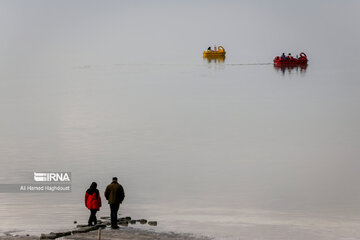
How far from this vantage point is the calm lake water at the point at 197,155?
42125mm

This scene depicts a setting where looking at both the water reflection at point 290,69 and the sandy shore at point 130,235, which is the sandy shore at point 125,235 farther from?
the water reflection at point 290,69

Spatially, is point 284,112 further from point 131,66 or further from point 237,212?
point 131,66

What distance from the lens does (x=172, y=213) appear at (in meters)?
42.9

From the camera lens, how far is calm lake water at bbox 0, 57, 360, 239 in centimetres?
4212

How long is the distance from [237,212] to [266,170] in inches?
538

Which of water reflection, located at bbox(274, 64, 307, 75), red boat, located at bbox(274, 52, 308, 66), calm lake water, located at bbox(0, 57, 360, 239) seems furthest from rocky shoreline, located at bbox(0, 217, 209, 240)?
water reflection, located at bbox(274, 64, 307, 75)

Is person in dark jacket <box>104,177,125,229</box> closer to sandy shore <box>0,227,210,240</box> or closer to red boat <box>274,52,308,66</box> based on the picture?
sandy shore <box>0,227,210,240</box>

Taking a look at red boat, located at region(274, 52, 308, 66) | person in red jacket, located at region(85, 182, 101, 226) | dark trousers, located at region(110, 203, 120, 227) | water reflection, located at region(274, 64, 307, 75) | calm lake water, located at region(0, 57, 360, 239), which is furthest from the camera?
water reflection, located at region(274, 64, 307, 75)

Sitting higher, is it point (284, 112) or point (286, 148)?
point (284, 112)

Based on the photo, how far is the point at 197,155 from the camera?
6331cm

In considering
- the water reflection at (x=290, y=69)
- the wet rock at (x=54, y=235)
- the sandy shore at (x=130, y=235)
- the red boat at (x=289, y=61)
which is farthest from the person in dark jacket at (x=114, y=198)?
the water reflection at (x=290, y=69)

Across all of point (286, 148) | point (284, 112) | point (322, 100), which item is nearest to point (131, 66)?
point (322, 100)

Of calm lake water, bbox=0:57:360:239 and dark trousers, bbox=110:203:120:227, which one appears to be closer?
dark trousers, bbox=110:203:120:227

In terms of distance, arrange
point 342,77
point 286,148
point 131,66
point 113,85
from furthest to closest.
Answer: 1. point 131,66
2. point 342,77
3. point 113,85
4. point 286,148
